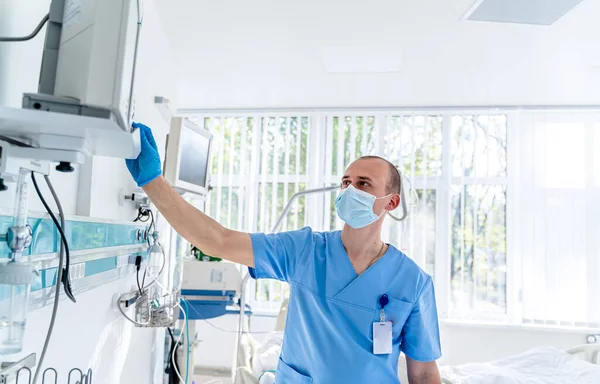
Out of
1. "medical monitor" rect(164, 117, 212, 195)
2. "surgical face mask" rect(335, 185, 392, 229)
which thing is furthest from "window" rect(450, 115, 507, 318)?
"surgical face mask" rect(335, 185, 392, 229)

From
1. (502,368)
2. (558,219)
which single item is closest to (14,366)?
→ (502,368)

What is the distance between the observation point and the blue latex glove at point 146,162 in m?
1.17

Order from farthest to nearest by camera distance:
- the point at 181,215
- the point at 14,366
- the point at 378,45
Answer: the point at 378,45 → the point at 181,215 → the point at 14,366

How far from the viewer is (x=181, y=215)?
4.41 feet

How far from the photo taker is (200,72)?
3.40 metres

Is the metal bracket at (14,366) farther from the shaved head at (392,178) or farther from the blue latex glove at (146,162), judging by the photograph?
the shaved head at (392,178)

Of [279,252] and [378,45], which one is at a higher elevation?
[378,45]

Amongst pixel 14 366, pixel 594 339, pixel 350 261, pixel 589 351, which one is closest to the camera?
pixel 14 366

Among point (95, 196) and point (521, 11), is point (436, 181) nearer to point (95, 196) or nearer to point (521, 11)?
point (521, 11)

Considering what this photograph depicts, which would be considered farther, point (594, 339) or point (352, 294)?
point (594, 339)

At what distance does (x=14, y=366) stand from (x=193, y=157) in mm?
1411

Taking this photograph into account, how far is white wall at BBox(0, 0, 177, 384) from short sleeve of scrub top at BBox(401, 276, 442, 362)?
3.64 feet

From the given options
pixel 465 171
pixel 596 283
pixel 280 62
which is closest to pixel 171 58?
pixel 280 62

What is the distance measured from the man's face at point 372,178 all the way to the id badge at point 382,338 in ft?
1.28
